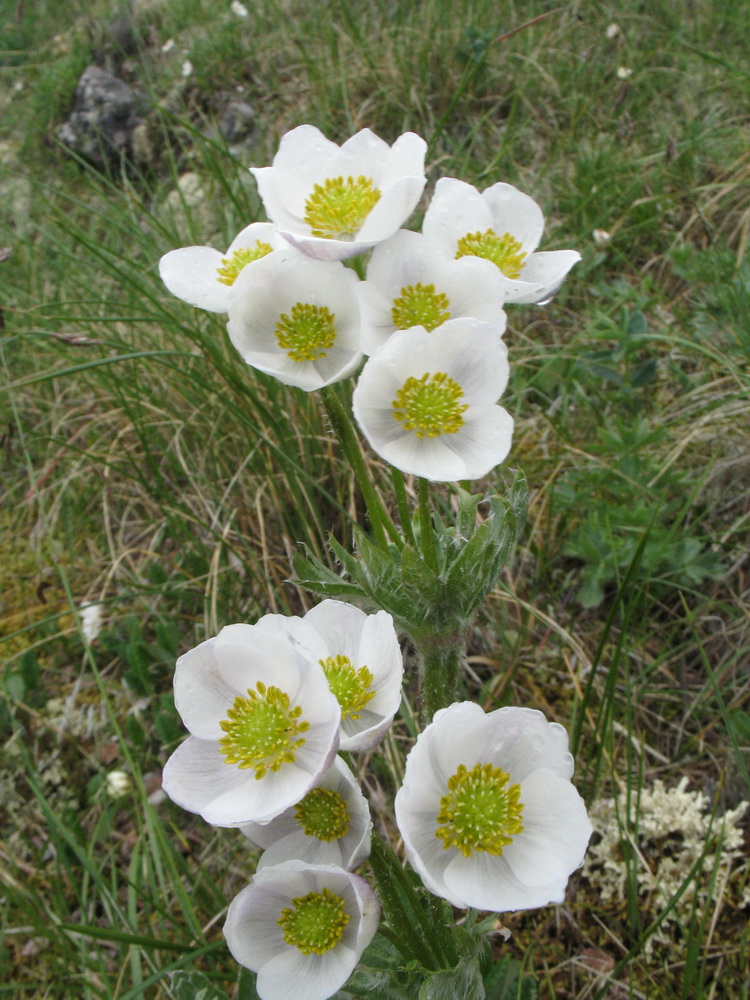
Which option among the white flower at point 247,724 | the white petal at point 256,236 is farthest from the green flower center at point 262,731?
the white petal at point 256,236

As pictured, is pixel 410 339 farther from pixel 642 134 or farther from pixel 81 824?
pixel 642 134

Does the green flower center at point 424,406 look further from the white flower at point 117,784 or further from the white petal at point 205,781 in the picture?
the white flower at point 117,784

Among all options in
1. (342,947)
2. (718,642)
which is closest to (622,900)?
(718,642)

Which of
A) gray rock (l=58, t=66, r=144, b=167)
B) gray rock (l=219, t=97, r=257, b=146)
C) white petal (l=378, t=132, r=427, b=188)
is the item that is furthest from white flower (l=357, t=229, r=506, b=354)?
gray rock (l=58, t=66, r=144, b=167)

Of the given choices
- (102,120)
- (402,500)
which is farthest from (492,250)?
(102,120)

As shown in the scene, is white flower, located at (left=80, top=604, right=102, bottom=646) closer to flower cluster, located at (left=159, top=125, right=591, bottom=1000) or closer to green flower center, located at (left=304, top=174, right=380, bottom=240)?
flower cluster, located at (left=159, top=125, right=591, bottom=1000)

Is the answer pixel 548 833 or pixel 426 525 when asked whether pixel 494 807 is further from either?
pixel 426 525
